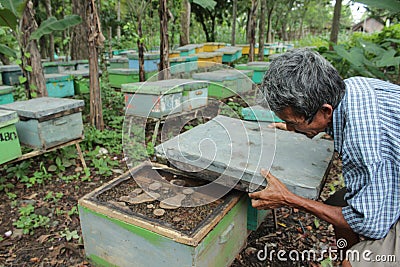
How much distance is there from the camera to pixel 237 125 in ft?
6.08

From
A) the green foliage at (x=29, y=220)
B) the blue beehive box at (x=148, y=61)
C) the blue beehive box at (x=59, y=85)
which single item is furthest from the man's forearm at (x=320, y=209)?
the blue beehive box at (x=148, y=61)

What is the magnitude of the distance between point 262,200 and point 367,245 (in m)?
0.40

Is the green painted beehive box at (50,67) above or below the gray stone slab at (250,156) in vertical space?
above

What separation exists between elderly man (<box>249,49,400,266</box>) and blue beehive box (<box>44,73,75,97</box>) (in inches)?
144

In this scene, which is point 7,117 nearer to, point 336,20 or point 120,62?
point 120,62

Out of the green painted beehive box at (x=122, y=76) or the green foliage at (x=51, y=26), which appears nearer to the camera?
the green foliage at (x=51, y=26)

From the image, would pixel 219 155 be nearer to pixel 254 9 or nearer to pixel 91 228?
pixel 91 228

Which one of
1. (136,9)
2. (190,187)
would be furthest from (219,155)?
(136,9)

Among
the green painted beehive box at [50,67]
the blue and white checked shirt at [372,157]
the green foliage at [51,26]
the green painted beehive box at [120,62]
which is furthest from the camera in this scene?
the green painted beehive box at [120,62]

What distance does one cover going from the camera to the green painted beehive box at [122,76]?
15.0 ft

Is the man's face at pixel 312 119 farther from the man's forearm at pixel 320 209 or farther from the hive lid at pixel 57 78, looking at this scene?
the hive lid at pixel 57 78

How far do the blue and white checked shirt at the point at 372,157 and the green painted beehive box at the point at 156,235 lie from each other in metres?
0.49

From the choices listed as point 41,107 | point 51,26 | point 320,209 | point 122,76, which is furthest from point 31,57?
point 320,209

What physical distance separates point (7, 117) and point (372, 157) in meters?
2.09
